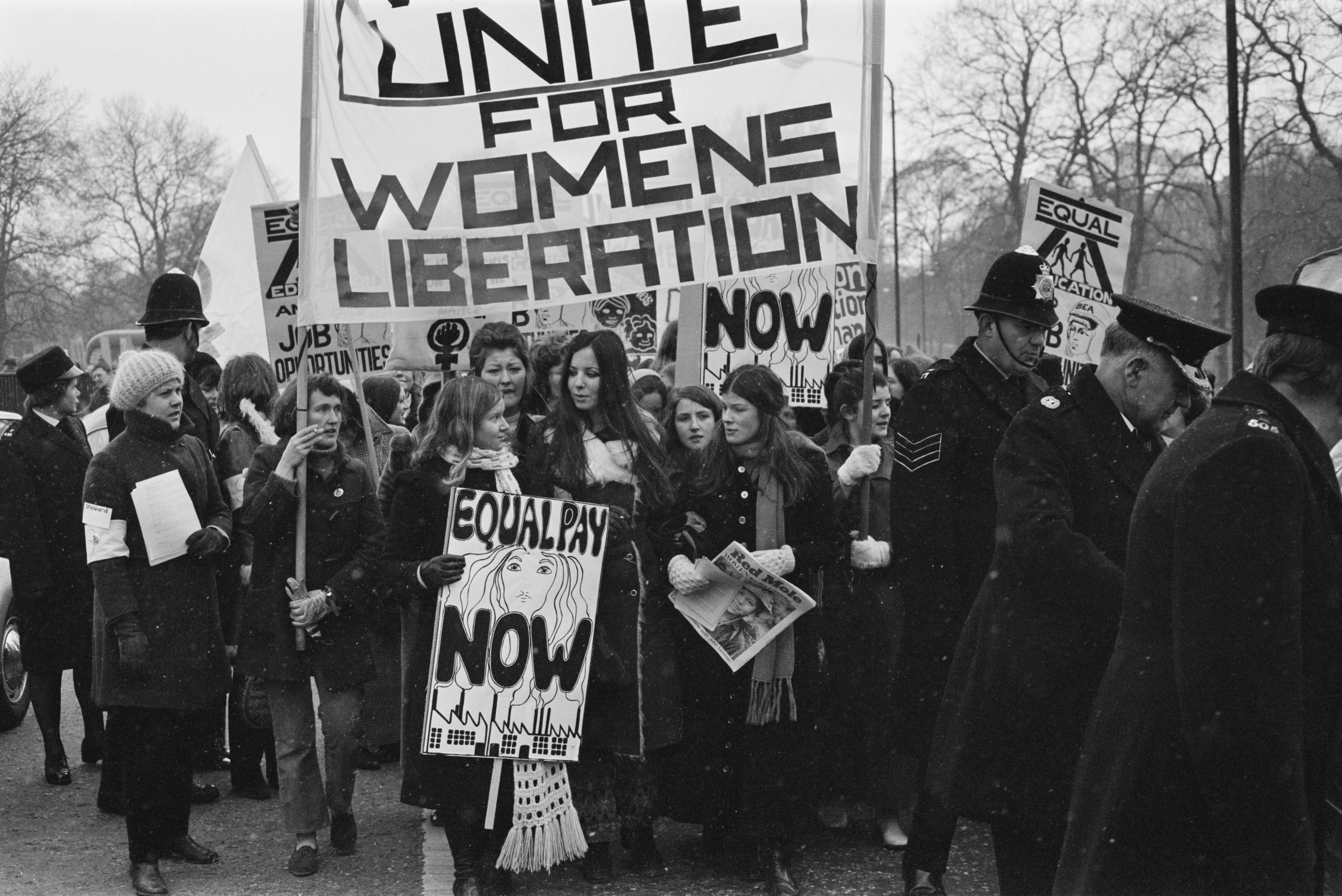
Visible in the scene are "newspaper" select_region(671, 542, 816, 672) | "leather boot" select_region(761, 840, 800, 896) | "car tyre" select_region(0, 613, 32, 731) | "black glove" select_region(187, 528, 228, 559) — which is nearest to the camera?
"leather boot" select_region(761, 840, 800, 896)

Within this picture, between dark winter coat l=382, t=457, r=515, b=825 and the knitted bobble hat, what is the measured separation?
1.11 m

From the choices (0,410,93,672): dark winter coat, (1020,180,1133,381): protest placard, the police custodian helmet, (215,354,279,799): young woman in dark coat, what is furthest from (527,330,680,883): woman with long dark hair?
(1020,180,1133,381): protest placard

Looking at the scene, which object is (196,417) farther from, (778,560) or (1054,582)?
(1054,582)

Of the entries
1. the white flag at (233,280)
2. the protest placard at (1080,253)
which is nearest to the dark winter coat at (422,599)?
the protest placard at (1080,253)

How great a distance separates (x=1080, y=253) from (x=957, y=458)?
3783 mm

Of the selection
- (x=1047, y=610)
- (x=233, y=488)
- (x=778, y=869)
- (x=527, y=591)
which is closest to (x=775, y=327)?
(x=527, y=591)

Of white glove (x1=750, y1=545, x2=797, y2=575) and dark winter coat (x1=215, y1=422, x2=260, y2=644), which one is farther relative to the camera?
dark winter coat (x1=215, y1=422, x2=260, y2=644)

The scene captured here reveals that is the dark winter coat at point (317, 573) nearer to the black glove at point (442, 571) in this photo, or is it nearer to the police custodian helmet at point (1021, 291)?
the black glove at point (442, 571)

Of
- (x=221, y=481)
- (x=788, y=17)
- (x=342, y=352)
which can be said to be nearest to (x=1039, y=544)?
(x=788, y=17)

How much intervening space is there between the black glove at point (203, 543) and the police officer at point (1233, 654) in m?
3.74

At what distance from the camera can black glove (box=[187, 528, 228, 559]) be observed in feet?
17.7

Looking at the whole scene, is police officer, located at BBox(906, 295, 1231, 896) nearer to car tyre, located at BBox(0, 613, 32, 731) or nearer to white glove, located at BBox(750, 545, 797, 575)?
white glove, located at BBox(750, 545, 797, 575)

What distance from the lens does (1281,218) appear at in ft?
109

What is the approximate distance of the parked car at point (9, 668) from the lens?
7836mm
